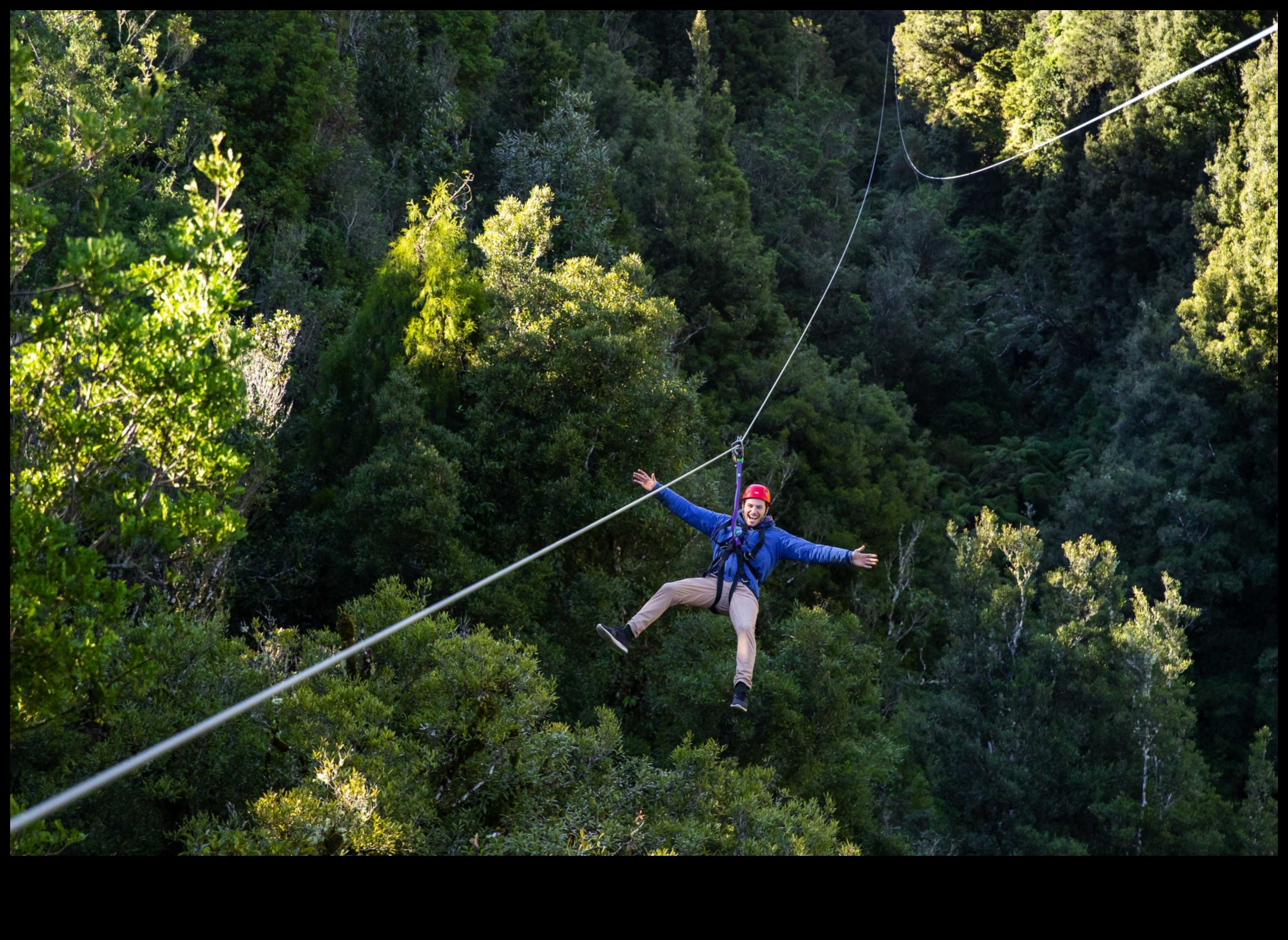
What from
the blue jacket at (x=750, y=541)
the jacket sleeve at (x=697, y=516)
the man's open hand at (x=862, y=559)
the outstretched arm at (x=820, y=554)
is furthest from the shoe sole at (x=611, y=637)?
the man's open hand at (x=862, y=559)

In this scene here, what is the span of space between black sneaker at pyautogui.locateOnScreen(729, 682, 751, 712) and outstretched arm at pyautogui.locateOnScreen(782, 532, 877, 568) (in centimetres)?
101

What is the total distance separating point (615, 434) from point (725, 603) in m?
9.59

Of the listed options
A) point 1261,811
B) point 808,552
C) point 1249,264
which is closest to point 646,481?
point 808,552

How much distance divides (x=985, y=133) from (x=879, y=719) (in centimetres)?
3021

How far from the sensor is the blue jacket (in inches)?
362

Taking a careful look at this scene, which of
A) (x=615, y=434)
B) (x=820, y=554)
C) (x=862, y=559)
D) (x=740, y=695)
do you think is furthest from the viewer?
(x=615, y=434)

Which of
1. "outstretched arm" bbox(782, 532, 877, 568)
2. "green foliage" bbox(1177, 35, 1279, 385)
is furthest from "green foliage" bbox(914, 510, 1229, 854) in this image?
"outstretched arm" bbox(782, 532, 877, 568)

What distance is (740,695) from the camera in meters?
8.69

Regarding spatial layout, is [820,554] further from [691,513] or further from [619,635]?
[619,635]

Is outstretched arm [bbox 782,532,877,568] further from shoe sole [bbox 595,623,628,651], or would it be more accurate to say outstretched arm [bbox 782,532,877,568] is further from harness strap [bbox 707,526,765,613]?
shoe sole [bbox 595,623,628,651]

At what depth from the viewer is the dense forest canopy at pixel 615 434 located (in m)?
9.50

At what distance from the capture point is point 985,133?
1786 inches

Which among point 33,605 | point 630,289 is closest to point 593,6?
point 630,289
